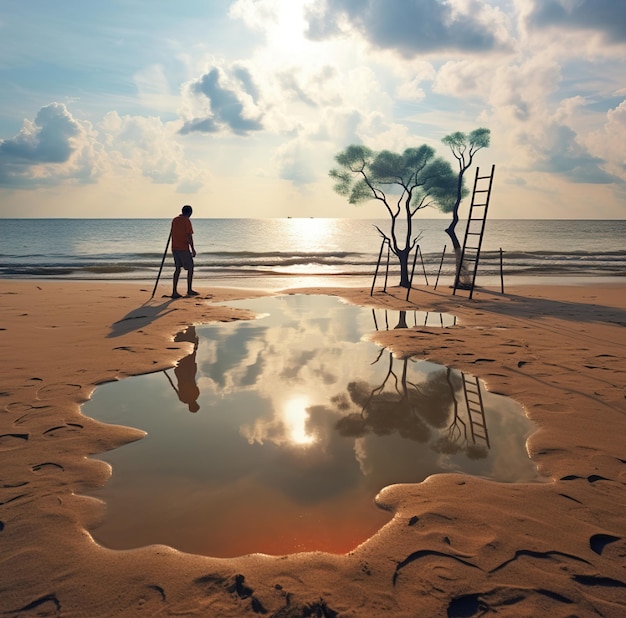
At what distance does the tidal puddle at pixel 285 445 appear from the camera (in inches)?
125

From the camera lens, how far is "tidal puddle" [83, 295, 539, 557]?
3166 mm

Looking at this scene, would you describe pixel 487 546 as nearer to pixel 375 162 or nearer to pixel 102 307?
pixel 102 307

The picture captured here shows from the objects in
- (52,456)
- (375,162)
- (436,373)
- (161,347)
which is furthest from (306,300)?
(52,456)

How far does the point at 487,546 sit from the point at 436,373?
3997 millimetres

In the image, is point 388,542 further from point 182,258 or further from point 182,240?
point 182,258

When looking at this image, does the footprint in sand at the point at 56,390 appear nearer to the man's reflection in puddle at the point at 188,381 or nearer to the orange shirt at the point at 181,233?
the man's reflection in puddle at the point at 188,381

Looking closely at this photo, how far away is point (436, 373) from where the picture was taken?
681 centimetres

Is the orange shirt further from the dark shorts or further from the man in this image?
the dark shorts

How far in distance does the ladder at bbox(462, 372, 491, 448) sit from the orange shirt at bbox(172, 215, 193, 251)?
31.8ft

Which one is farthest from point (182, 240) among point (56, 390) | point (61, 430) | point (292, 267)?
point (292, 267)

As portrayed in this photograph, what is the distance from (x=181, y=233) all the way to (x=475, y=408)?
418 inches

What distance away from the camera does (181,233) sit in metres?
13.6

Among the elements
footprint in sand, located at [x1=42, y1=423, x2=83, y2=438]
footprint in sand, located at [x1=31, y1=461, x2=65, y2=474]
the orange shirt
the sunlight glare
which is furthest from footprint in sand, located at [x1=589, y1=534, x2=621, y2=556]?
the orange shirt

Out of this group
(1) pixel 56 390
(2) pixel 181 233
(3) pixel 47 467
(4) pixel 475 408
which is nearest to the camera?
(3) pixel 47 467
